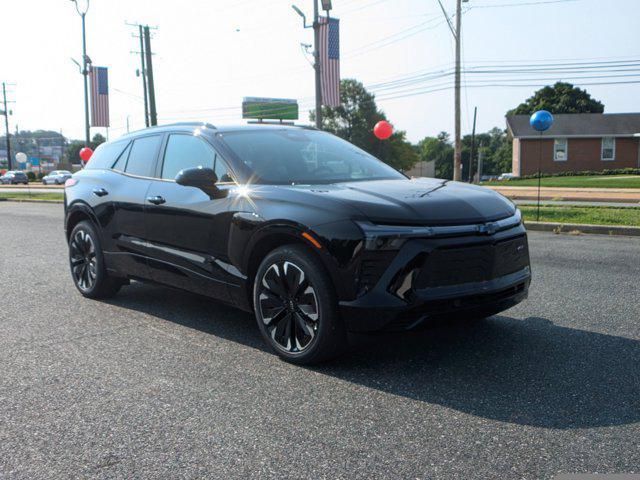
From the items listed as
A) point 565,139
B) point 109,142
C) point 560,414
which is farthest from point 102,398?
point 565,139

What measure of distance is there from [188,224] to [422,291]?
2027 millimetres

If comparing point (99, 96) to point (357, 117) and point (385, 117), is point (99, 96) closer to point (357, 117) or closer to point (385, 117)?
point (357, 117)

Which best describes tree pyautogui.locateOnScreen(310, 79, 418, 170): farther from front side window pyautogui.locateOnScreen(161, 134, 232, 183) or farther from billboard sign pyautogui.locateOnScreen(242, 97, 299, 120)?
front side window pyautogui.locateOnScreen(161, 134, 232, 183)

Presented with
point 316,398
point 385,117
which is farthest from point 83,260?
point 385,117

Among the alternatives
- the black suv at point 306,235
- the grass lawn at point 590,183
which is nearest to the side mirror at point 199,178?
the black suv at point 306,235

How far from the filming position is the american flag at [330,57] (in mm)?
23719

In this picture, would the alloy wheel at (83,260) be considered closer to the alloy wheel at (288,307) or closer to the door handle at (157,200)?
the door handle at (157,200)

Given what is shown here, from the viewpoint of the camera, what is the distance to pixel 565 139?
4903 centimetres

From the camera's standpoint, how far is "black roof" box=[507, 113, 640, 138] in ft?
159

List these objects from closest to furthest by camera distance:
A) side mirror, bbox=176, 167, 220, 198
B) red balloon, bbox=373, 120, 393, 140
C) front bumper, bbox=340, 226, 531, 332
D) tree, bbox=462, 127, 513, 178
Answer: front bumper, bbox=340, 226, 531, 332 < side mirror, bbox=176, 167, 220, 198 < red balloon, bbox=373, 120, 393, 140 < tree, bbox=462, 127, 513, 178

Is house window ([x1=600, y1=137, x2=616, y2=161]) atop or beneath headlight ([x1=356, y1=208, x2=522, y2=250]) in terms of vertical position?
atop

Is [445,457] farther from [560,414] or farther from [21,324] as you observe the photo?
[21,324]

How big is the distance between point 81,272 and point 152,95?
26240mm

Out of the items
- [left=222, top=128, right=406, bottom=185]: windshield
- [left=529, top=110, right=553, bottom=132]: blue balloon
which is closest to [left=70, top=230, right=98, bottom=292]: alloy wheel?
[left=222, top=128, right=406, bottom=185]: windshield
